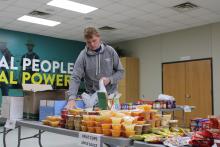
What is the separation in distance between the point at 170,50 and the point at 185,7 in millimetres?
2427

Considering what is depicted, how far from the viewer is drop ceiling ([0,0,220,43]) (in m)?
5.77

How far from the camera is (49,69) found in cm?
887

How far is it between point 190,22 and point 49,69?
457 centimetres

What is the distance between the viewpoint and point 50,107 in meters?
2.27

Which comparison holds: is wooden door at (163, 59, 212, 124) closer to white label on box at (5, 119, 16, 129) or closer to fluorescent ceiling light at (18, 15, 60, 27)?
fluorescent ceiling light at (18, 15, 60, 27)

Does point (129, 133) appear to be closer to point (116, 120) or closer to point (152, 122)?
point (116, 120)

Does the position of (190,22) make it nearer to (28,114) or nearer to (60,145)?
(60,145)

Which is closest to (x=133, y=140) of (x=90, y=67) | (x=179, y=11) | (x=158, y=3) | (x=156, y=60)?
(x=90, y=67)

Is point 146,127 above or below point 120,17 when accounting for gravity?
below

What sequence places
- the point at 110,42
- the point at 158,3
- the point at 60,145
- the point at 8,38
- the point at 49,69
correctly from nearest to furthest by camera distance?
1. the point at 60,145
2. the point at 158,3
3. the point at 8,38
4. the point at 49,69
5. the point at 110,42

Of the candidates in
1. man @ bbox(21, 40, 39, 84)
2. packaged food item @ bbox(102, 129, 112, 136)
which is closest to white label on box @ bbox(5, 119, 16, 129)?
packaged food item @ bbox(102, 129, 112, 136)

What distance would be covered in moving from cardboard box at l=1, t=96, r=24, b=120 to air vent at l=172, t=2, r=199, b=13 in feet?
14.3

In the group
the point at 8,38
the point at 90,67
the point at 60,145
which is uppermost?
the point at 8,38

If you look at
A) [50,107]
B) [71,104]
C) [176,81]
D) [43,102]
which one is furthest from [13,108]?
[176,81]
